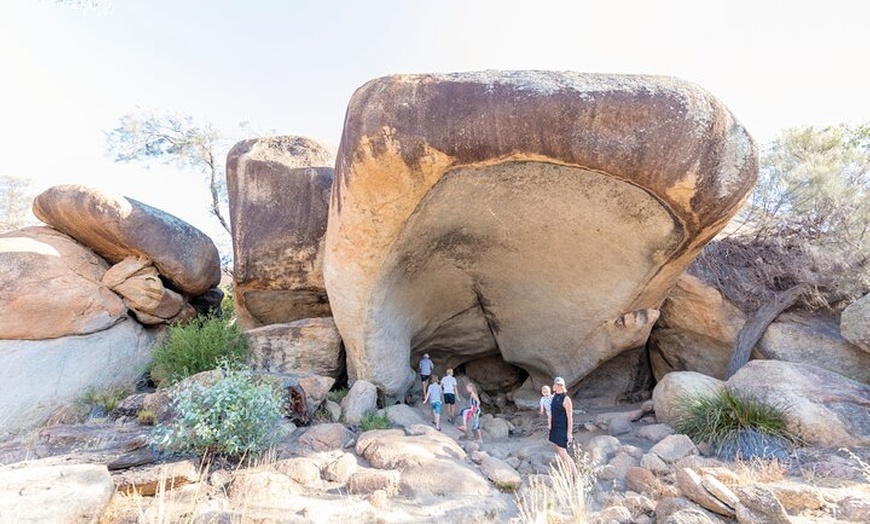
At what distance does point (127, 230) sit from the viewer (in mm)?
8586

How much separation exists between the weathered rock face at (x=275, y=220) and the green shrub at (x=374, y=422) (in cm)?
308

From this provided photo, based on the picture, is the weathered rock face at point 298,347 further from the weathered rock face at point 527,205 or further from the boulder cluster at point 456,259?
the weathered rock face at point 527,205

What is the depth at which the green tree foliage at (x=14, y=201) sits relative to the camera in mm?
19812

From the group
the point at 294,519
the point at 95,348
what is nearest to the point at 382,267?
the point at 294,519

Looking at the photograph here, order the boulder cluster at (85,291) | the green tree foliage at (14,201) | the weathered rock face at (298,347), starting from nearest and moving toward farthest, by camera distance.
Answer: the boulder cluster at (85,291)
the weathered rock face at (298,347)
the green tree foliage at (14,201)

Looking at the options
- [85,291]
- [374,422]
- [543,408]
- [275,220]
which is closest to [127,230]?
[85,291]

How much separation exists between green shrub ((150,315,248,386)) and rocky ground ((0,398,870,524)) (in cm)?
166

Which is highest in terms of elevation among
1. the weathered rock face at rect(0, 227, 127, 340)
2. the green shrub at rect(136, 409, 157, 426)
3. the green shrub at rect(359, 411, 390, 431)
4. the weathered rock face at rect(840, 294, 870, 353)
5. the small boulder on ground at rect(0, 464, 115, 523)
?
the weathered rock face at rect(840, 294, 870, 353)

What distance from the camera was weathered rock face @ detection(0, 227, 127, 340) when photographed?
7.75 m

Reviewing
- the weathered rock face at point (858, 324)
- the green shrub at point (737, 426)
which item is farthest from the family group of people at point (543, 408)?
the weathered rock face at point (858, 324)

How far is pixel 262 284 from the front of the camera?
8703 mm

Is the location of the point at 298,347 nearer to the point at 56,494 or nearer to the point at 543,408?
the point at 543,408

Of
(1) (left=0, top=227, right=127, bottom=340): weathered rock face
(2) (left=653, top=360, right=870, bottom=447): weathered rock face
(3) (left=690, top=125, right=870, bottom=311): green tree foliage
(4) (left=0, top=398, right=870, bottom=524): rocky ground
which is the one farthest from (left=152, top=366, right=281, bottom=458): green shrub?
(3) (left=690, top=125, right=870, bottom=311): green tree foliage

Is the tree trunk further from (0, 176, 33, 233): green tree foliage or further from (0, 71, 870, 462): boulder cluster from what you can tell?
(0, 176, 33, 233): green tree foliage
